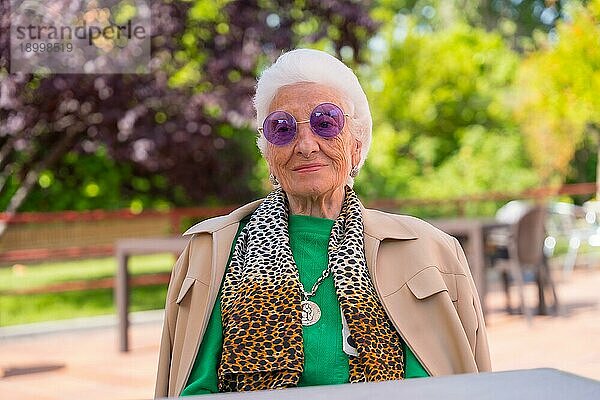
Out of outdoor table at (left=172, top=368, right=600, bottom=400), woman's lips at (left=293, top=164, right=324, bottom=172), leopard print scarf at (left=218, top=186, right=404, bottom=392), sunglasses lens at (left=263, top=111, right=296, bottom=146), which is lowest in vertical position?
outdoor table at (left=172, top=368, right=600, bottom=400)

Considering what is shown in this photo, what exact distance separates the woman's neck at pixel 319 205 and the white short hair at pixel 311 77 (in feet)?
0.48

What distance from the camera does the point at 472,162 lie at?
798 inches

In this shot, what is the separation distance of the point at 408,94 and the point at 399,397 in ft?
66.6

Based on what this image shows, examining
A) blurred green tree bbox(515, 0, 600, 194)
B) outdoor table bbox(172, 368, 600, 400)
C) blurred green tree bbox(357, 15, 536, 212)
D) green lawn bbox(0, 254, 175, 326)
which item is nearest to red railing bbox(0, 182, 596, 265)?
green lawn bbox(0, 254, 175, 326)

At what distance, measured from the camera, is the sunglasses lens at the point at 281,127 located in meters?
2.13

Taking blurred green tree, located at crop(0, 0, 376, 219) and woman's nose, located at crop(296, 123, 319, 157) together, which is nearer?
woman's nose, located at crop(296, 123, 319, 157)

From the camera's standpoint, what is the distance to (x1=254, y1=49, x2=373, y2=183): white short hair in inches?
85.0

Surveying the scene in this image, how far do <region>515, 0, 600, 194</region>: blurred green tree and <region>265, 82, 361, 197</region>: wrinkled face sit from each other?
10.9 m

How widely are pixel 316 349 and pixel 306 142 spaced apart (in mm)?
470

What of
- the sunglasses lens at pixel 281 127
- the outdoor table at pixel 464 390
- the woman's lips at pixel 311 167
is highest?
the sunglasses lens at pixel 281 127

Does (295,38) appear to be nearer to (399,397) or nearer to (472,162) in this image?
(399,397)

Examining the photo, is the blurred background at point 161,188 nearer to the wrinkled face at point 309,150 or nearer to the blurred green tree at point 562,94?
the blurred green tree at point 562,94

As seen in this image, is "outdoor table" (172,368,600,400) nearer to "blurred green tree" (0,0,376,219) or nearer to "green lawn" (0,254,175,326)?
"blurred green tree" (0,0,376,219)

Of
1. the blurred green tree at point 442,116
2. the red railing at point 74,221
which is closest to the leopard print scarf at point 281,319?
the red railing at point 74,221
